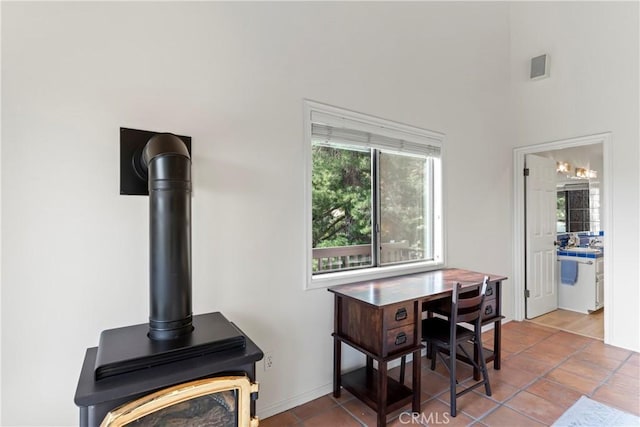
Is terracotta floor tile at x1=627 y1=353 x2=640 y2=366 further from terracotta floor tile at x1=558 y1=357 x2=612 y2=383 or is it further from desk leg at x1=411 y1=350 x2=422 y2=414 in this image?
desk leg at x1=411 y1=350 x2=422 y2=414

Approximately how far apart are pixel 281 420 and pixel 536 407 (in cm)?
171

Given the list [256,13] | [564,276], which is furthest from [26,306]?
[564,276]

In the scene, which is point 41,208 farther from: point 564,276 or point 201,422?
point 564,276

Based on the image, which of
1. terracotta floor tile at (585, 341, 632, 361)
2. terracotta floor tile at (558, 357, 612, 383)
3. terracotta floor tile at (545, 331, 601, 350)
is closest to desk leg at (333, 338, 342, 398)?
terracotta floor tile at (558, 357, 612, 383)

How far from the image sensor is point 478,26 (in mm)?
3506

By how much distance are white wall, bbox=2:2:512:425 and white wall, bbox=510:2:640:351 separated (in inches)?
69.8

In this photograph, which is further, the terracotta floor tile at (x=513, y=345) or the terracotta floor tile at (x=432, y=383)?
the terracotta floor tile at (x=513, y=345)

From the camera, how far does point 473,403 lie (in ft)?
7.30

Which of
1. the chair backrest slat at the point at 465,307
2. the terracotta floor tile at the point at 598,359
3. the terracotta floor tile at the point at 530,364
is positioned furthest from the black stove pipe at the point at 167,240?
the terracotta floor tile at the point at 598,359

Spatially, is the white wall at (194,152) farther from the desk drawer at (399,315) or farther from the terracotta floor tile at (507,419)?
the terracotta floor tile at (507,419)

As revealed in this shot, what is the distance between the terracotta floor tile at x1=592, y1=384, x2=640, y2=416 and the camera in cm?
216

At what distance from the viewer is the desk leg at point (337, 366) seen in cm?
227

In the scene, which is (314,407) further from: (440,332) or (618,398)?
(618,398)

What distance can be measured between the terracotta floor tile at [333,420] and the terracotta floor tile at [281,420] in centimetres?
7
